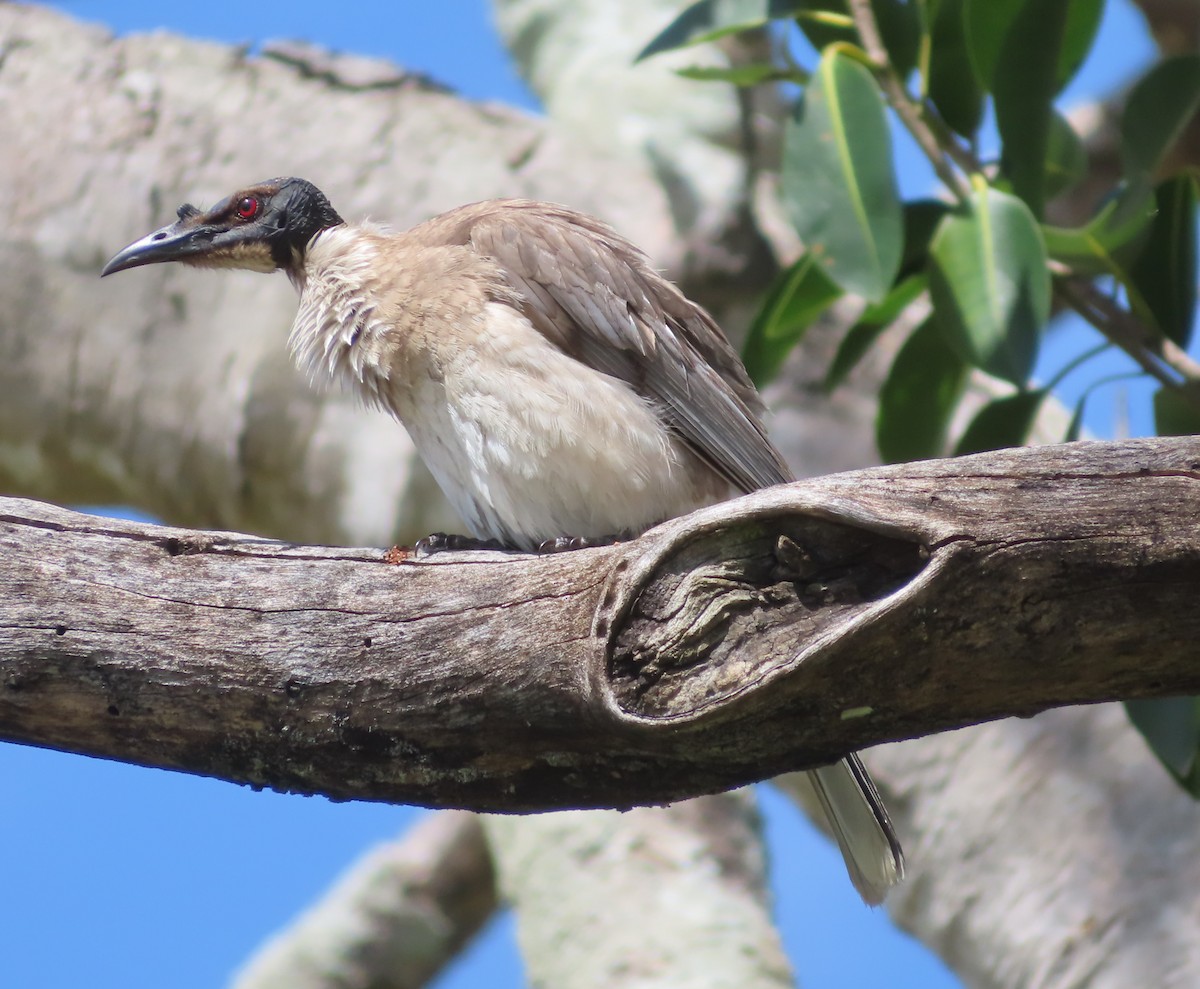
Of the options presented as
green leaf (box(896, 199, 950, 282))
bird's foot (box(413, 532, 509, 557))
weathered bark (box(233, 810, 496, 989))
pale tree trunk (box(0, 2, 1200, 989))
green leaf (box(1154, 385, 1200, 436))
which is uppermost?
green leaf (box(896, 199, 950, 282))

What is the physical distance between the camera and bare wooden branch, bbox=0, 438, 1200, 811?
2.33 meters

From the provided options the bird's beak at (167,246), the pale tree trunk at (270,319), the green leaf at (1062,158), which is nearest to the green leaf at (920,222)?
the green leaf at (1062,158)

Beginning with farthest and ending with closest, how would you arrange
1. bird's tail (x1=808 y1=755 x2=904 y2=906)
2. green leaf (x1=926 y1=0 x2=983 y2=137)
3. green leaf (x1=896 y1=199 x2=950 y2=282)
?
green leaf (x1=896 y1=199 x2=950 y2=282)
green leaf (x1=926 y1=0 x2=983 y2=137)
bird's tail (x1=808 y1=755 x2=904 y2=906)

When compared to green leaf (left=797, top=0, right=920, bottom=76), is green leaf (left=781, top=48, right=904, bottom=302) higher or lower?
lower

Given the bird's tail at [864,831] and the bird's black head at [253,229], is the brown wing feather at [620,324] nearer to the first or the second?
the bird's black head at [253,229]

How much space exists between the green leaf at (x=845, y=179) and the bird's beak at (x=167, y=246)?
190 cm

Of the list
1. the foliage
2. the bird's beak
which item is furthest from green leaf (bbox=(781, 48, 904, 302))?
the bird's beak

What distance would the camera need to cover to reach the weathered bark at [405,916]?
27.7 feet

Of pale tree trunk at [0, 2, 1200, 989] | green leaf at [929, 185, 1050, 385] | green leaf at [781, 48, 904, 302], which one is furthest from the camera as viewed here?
pale tree trunk at [0, 2, 1200, 989]

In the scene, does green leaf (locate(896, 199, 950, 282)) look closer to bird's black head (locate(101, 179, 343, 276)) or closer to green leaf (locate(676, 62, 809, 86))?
green leaf (locate(676, 62, 809, 86))

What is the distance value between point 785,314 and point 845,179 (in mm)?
640

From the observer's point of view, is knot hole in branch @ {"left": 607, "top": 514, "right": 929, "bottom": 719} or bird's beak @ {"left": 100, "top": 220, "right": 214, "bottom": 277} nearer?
knot hole in branch @ {"left": 607, "top": 514, "right": 929, "bottom": 719}

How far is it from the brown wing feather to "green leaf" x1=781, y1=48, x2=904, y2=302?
1.63ft

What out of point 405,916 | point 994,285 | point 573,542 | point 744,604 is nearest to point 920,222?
point 994,285
